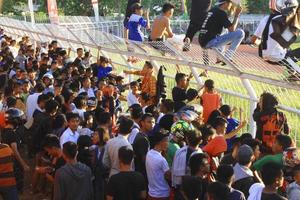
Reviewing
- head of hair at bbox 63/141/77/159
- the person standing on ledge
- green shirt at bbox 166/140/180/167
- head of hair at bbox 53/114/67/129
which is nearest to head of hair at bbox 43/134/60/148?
head of hair at bbox 53/114/67/129

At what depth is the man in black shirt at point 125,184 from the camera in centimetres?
563

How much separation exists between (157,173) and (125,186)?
0.68m

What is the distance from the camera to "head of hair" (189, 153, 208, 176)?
570 cm

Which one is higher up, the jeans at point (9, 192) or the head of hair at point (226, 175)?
the head of hair at point (226, 175)

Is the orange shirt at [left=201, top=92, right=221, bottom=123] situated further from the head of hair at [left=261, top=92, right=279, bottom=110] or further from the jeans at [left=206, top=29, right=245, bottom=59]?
the head of hair at [left=261, top=92, right=279, bottom=110]

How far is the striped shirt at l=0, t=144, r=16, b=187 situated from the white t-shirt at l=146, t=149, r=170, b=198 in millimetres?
1582

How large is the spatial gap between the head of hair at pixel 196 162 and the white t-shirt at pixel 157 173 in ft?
1.56

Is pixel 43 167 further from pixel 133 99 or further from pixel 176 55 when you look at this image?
pixel 176 55

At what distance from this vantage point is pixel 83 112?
8.44 m

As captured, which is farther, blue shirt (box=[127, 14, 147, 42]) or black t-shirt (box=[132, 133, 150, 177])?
blue shirt (box=[127, 14, 147, 42])

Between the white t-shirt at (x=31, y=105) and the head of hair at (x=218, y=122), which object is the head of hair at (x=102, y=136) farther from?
the white t-shirt at (x=31, y=105)

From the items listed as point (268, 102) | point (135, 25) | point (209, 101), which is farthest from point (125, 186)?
point (135, 25)

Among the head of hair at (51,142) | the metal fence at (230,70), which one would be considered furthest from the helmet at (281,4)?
the head of hair at (51,142)

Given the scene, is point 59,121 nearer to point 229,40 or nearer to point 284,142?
point 284,142
